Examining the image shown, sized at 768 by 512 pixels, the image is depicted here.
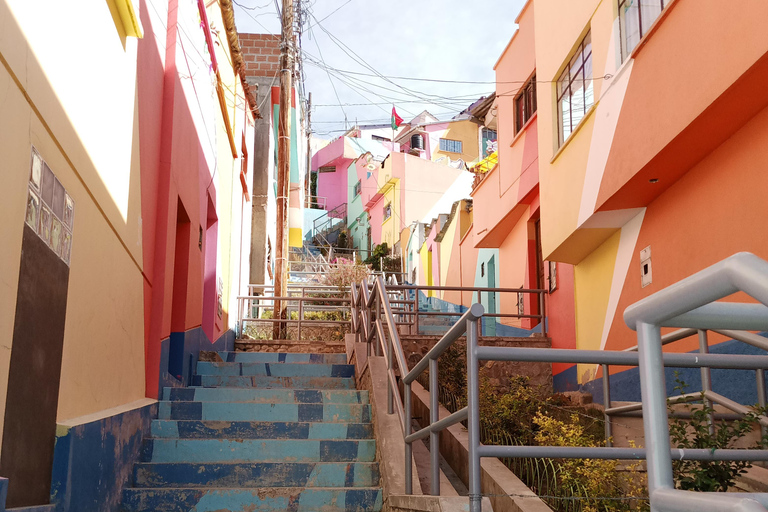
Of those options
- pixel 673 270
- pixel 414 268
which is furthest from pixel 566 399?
pixel 414 268

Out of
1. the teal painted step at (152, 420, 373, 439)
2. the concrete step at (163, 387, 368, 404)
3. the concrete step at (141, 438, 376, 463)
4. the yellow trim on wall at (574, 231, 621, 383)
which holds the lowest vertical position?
the concrete step at (141, 438, 376, 463)

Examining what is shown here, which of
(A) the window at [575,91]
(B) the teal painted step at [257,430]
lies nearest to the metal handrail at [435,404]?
(B) the teal painted step at [257,430]

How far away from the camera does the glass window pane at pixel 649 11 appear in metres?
7.07

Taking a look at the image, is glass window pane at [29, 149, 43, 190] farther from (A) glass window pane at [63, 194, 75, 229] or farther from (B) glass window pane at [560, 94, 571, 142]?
(B) glass window pane at [560, 94, 571, 142]

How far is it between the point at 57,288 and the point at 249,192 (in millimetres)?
11596

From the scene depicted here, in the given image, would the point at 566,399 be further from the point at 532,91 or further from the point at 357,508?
the point at 532,91

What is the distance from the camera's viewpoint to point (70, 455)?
3.76 meters

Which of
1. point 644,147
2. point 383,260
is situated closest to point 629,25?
point 644,147

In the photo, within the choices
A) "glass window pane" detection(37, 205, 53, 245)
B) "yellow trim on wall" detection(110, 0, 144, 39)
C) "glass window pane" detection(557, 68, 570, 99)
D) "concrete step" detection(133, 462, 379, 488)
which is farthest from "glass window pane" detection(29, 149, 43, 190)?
"glass window pane" detection(557, 68, 570, 99)

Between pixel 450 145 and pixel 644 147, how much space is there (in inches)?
1100

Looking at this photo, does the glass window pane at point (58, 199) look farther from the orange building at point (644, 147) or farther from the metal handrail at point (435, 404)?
the orange building at point (644, 147)

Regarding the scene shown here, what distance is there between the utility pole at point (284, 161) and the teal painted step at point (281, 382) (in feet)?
16.4

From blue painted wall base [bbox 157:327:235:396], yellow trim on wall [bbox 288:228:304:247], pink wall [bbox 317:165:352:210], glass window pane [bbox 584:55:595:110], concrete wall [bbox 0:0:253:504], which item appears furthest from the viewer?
pink wall [bbox 317:165:352:210]

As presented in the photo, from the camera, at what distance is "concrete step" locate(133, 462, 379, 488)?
528cm
